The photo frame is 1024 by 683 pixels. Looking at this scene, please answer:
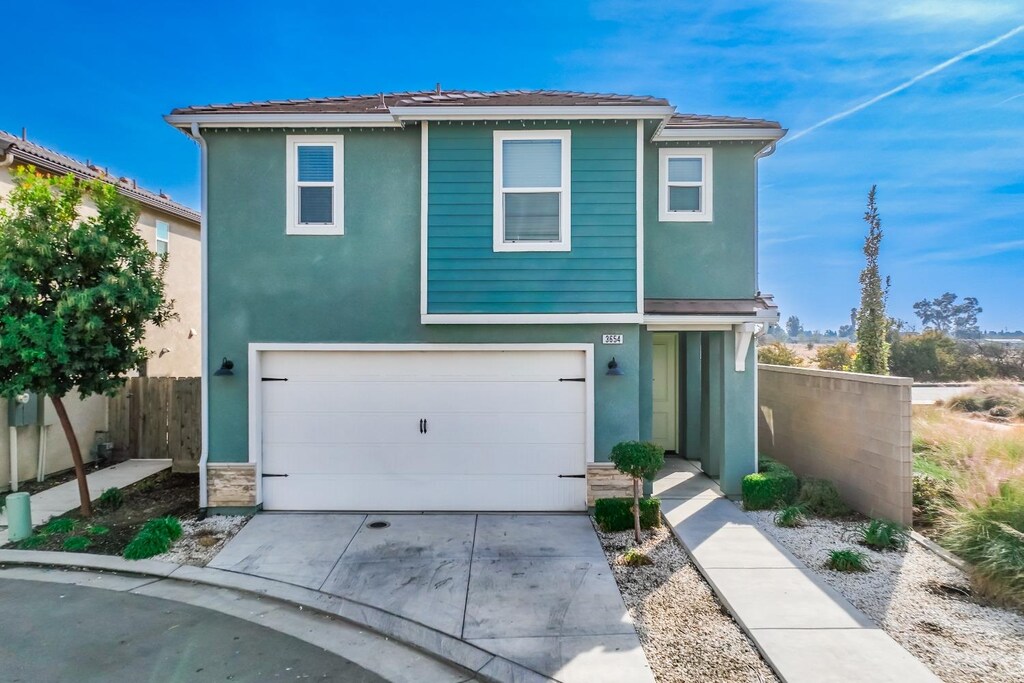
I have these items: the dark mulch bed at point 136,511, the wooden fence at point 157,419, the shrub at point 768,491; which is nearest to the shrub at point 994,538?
the shrub at point 768,491

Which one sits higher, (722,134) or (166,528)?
(722,134)

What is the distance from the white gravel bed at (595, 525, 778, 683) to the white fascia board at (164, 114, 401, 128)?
600 centimetres

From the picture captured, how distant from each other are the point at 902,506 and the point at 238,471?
27.0 ft

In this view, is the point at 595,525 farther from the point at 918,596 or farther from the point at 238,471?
the point at 238,471

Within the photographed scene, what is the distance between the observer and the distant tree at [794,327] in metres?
75.4

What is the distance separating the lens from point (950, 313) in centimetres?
6069

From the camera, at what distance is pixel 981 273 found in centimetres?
3834

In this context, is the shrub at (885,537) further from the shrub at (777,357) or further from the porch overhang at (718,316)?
the shrub at (777,357)

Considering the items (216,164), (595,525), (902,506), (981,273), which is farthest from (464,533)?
(981,273)

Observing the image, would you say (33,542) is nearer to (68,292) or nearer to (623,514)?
(68,292)

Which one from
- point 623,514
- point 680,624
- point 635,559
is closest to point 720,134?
point 623,514

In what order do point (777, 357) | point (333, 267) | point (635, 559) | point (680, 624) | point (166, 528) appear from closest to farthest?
point (680, 624) → point (635, 559) → point (166, 528) → point (333, 267) → point (777, 357)

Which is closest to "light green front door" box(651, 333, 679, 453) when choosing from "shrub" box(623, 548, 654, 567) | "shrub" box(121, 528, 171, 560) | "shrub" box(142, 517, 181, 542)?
"shrub" box(623, 548, 654, 567)

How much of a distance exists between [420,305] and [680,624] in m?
4.64
